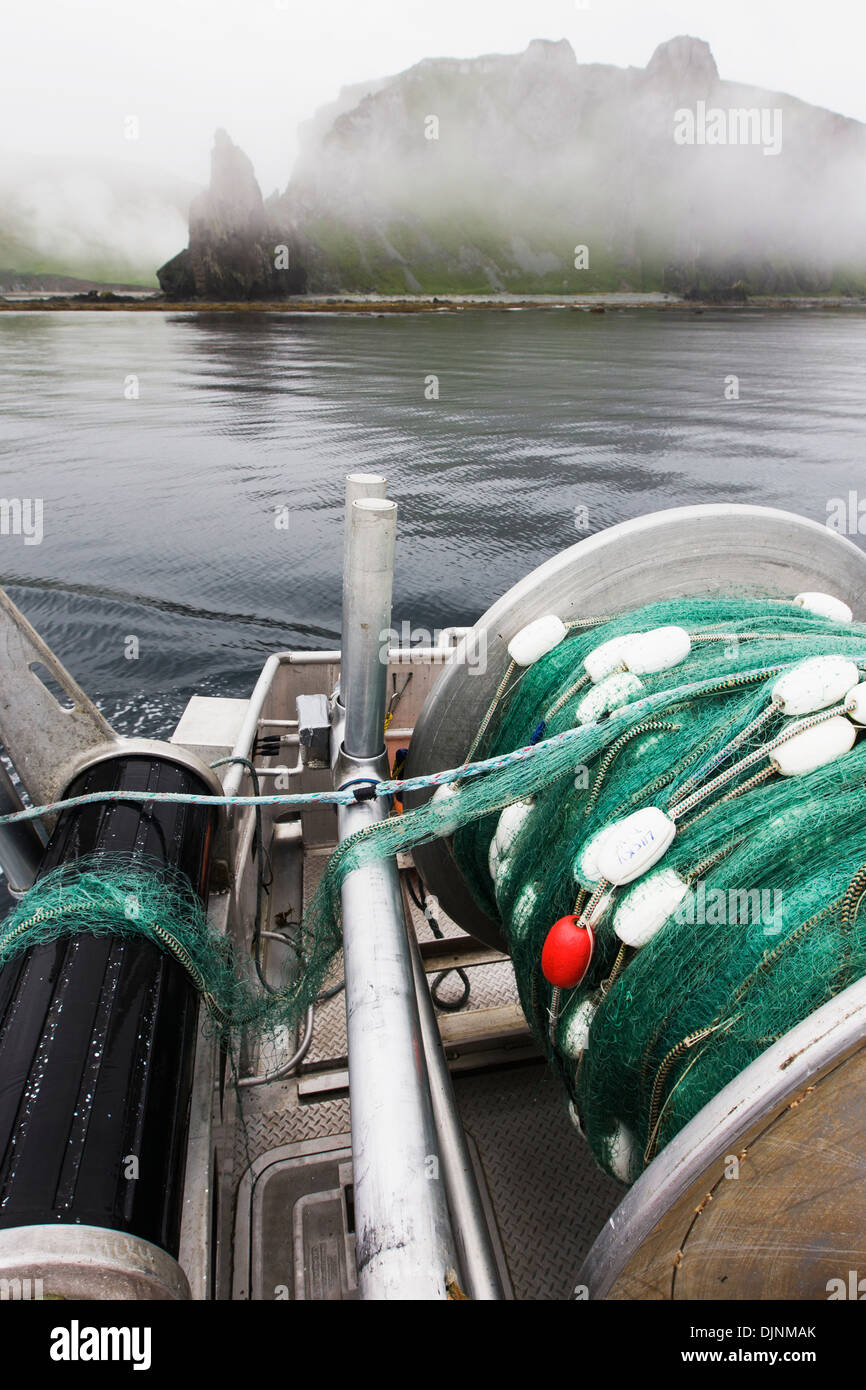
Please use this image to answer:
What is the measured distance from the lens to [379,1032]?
2121 mm

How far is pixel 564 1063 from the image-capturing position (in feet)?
8.00

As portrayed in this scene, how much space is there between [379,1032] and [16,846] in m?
1.73

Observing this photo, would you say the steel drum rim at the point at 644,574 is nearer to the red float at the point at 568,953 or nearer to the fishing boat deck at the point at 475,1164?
the red float at the point at 568,953

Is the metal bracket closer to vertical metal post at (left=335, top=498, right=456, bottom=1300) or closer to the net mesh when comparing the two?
the net mesh

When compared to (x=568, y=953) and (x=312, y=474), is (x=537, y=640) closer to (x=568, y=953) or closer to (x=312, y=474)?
(x=568, y=953)

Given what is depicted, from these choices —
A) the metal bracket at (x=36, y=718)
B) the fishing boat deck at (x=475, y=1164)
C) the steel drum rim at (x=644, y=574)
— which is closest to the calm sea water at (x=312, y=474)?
the fishing boat deck at (x=475, y=1164)

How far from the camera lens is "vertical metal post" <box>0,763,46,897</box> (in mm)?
2949

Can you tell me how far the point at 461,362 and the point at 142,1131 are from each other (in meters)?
45.5

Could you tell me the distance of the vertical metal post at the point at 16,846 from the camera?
295cm

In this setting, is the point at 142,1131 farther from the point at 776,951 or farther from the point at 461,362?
the point at 461,362

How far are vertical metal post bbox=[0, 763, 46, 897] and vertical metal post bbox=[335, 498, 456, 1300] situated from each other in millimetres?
1243

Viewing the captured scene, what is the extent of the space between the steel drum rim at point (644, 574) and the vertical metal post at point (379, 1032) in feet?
1.12

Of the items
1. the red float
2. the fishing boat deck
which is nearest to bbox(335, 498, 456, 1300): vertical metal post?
the red float

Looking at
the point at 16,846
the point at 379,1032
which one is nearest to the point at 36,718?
the point at 16,846
